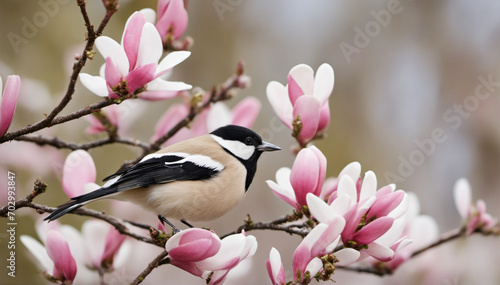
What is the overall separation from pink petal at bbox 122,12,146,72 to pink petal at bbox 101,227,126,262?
430 mm

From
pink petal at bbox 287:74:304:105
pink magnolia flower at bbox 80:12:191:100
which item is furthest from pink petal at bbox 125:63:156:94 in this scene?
pink petal at bbox 287:74:304:105

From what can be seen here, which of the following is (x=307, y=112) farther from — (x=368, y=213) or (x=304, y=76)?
(x=368, y=213)

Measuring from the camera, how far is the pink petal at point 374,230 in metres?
0.85

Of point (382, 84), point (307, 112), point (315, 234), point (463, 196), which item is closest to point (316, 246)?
point (315, 234)

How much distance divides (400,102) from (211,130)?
70.5 inches

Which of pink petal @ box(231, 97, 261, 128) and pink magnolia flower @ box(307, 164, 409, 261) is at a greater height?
pink petal @ box(231, 97, 261, 128)

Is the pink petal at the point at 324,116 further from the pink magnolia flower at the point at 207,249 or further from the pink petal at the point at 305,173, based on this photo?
the pink magnolia flower at the point at 207,249

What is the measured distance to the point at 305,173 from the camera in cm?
93

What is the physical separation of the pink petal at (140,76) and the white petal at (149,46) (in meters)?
0.02

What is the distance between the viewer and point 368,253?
90 centimetres

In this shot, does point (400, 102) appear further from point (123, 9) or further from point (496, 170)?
point (123, 9)

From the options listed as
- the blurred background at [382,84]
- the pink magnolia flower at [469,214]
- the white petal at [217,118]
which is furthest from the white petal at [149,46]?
the blurred background at [382,84]

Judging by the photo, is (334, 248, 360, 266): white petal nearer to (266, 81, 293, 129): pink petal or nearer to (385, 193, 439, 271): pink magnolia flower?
(266, 81, 293, 129): pink petal

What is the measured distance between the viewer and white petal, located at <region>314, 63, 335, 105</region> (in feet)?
3.20
